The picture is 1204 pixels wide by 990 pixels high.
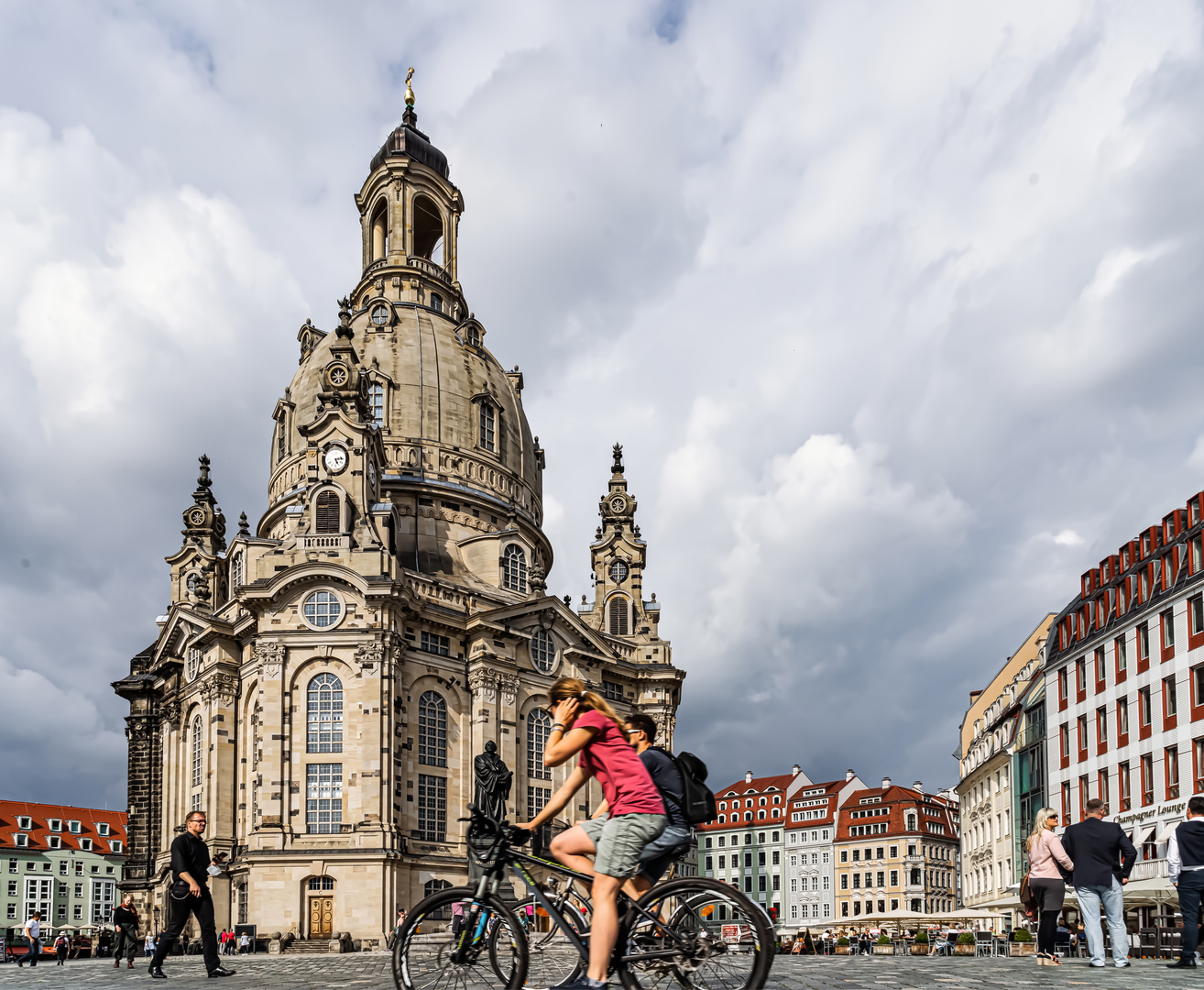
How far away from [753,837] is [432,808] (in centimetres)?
7167

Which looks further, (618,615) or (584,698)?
(618,615)

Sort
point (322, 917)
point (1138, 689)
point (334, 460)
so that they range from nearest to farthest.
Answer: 1. point (1138, 689)
2. point (322, 917)
3. point (334, 460)

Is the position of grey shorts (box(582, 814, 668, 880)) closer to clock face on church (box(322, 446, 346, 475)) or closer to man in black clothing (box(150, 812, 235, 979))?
man in black clothing (box(150, 812, 235, 979))

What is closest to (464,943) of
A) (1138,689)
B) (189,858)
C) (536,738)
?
(189,858)

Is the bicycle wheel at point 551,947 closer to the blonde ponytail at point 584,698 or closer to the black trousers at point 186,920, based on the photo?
the blonde ponytail at point 584,698

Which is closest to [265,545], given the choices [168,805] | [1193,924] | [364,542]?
[364,542]

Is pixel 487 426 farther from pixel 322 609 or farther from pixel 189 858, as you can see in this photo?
pixel 189 858

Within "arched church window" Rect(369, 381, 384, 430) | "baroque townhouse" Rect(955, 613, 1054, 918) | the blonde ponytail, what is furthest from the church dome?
the blonde ponytail

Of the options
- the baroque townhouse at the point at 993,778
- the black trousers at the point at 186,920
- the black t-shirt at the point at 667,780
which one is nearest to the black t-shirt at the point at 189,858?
the black trousers at the point at 186,920

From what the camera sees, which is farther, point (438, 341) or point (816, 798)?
point (816, 798)

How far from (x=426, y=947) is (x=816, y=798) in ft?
391

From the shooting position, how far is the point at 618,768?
923cm

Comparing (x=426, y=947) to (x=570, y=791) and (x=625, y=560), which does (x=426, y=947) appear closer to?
(x=570, y=791)

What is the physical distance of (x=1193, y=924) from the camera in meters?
16.5
